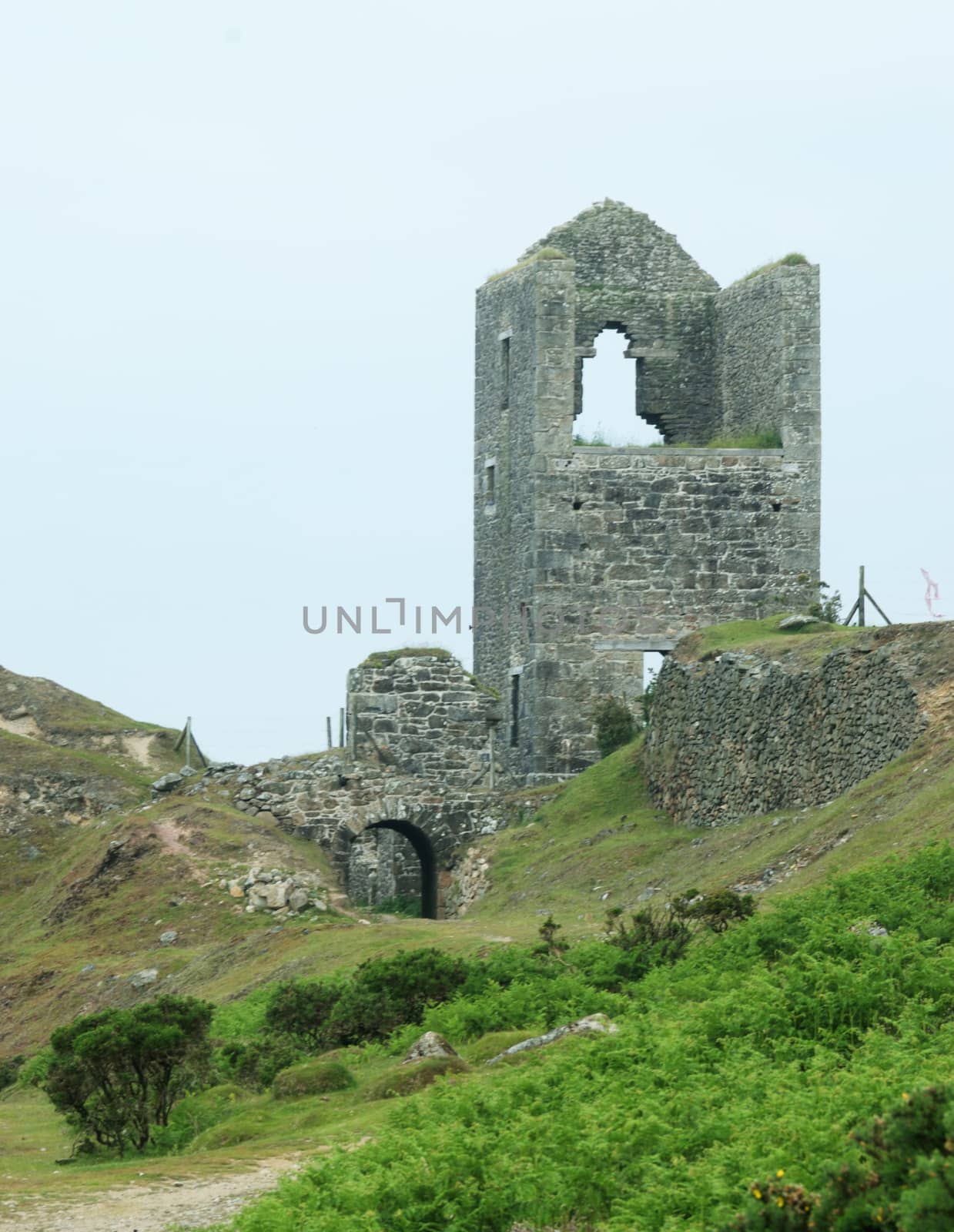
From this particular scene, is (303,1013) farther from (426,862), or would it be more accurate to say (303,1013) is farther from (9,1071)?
(426,862)

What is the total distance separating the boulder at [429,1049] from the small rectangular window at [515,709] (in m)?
20.6

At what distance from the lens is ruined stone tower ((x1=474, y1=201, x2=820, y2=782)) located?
3538 cm

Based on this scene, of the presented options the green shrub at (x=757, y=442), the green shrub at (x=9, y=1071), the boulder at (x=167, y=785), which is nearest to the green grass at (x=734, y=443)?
the green shrub at (x=757, y=442)

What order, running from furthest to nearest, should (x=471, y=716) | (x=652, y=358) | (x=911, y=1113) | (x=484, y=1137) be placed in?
(x=652, y=358), (x=471, y=716), (x=484, y=1137), (x=911, y=1113)

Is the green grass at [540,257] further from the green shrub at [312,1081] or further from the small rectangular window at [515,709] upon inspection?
the green shrub at [312,1081]

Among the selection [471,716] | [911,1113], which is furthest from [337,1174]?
→ [471,716]

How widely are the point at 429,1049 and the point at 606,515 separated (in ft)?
68.3

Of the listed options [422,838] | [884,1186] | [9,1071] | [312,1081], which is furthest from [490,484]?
[884,1186]

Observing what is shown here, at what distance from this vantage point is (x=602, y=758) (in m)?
34.5

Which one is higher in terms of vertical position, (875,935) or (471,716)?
(471,716)

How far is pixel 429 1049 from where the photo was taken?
606 inches

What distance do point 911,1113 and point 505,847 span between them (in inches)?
891

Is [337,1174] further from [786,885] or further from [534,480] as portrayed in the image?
[534,480]

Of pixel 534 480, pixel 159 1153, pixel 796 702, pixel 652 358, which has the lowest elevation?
pixel 159 1153
